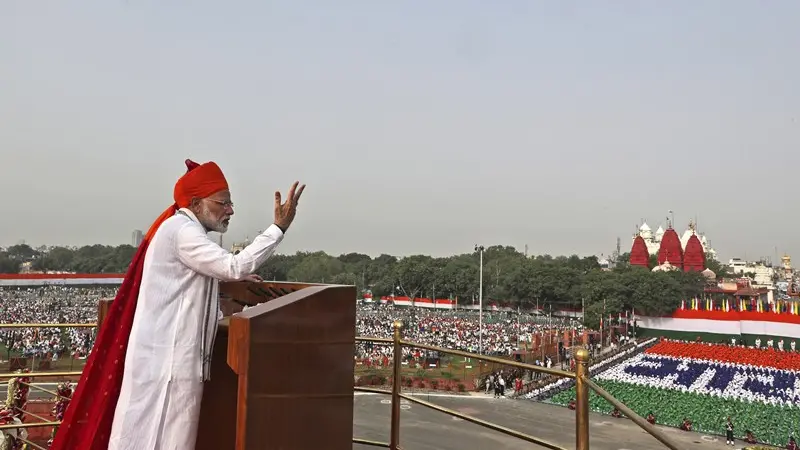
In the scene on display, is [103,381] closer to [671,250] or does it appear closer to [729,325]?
[729,325]

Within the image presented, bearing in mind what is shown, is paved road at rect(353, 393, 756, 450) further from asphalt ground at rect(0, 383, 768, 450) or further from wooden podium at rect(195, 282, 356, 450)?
wooden podium at rect(195, 282, 356, 450)

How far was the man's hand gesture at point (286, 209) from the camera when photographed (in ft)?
7.41

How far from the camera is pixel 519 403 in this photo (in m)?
19.9

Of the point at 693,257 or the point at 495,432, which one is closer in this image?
the point at 495,432

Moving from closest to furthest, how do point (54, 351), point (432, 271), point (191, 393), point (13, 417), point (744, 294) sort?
point (191, 393) < point (13, 417) < point (54, 351) < point (744, 294) < point (432, 271)

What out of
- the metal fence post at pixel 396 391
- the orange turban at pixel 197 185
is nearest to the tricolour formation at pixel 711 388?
the metal fence post at pixel 396 391

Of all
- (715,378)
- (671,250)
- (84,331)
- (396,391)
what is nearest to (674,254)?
A: (671,250)

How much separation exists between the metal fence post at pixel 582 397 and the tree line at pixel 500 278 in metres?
21.6

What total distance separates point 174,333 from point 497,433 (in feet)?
48.2

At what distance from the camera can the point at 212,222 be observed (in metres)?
2.30

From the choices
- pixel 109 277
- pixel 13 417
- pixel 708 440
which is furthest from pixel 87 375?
pixel 109 277

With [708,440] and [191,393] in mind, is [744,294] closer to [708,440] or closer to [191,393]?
[708,440]

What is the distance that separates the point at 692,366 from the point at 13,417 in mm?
30640

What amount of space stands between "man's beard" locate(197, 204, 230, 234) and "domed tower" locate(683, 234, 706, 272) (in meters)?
71.8
